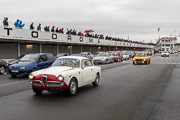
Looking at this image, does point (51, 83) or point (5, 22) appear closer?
point (51, 83)

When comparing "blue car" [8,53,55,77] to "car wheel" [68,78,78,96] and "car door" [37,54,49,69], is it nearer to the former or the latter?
"car door" [37,54,49,69]

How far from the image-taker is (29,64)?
13.0m

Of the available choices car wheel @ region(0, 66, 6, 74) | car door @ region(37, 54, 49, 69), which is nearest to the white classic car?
car door @ region(37, 54, 49, 69)

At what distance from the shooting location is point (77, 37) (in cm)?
3428

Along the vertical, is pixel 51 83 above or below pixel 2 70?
above

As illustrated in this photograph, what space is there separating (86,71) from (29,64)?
574 centimetres

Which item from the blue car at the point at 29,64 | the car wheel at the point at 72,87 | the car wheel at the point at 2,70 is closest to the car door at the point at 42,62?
the blue car at the point at 29,64

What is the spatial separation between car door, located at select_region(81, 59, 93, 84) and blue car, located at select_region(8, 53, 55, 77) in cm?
525

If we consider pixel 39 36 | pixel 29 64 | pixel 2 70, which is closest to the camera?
pixel 29 64

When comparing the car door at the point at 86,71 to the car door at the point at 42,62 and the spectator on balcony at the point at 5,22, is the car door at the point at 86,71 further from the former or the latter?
the spectator on balcony at the point at 5,22

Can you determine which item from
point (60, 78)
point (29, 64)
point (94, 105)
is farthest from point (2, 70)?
point (94, 105)

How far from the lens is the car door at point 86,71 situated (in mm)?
8425

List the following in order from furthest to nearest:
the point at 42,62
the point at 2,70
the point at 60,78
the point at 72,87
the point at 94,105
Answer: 1. the point at 2,70
2. the point at 42,62
3. the point at 72,87
4. the point at 60,78
5. the point at 94,105

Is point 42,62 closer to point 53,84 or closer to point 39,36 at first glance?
point 53,84
